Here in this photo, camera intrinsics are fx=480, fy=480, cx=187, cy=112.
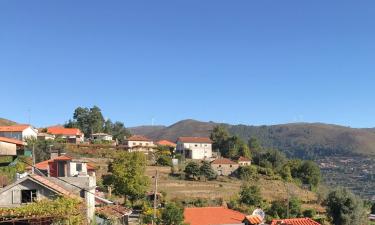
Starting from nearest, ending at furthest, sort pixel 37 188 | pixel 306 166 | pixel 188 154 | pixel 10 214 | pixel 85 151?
A: pixel 10 214, pixel 37 188, pixel 85 151, pixel 306 166, pixel 188 154

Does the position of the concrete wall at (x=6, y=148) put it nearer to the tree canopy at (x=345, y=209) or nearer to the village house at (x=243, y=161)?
the tree canopy at (x=345, y=209)

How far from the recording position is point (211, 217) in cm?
3962

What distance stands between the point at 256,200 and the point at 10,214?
146 feet

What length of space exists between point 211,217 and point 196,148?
59.5m

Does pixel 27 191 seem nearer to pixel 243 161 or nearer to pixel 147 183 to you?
pixel 147 183

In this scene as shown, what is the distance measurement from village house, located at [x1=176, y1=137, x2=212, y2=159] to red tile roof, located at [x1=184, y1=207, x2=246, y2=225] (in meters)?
55.9

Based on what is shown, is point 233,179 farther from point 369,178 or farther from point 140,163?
point 369,178

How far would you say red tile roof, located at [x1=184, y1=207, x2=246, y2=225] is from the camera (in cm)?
3869

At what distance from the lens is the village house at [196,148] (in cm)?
9856

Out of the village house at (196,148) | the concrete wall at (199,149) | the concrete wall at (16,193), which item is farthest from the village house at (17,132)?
the concrete wall at (16,193)

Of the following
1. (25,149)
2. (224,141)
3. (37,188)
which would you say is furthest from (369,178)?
(37,188)

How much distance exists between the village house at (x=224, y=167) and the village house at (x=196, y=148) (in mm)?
12812

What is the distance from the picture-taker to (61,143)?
78.3 metres

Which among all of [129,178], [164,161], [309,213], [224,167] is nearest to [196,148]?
[224,167]
